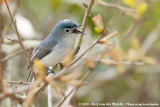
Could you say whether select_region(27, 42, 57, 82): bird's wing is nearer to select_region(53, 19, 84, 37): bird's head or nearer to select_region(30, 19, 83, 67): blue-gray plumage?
select_region(30, 19, 83, 67): blue-gray plumage

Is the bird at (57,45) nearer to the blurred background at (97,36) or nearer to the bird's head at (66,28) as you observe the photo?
the bird's head at (66,28)

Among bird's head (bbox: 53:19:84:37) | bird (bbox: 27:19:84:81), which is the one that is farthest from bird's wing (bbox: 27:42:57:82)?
bird's head (bbox: 53:19:84:37)

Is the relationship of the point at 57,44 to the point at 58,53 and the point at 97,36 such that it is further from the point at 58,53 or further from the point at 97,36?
the point at 97,36

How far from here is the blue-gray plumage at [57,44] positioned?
3.20 metres

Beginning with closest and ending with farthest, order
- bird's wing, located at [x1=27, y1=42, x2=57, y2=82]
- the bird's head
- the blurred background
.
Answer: the bird's head, bird's wing, located at [x1=27, y1=42, x2=57, y2=82], the blurred background

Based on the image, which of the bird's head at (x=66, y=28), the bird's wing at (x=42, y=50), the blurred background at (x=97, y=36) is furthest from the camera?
the blurred background at (x=97, y=36)

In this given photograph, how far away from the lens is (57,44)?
3398mm

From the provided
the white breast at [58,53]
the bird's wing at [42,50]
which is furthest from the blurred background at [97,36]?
Answer: the white breast at [58,53]

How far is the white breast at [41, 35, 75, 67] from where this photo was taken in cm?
318

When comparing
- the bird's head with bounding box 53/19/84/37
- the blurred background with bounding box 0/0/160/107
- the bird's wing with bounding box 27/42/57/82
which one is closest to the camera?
the bird's head with bounding box 53/19/84/37

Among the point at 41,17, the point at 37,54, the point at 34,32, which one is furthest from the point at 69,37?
the point at 41,17

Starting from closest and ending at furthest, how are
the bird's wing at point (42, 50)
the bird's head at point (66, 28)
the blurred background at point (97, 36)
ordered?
the bird's head at point (66, 28) < the bird's wing at point (42, 50) < the blurred background at point (97, 36)

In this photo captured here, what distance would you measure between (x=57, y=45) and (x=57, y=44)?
0.03 m

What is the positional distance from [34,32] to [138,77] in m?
1.91
